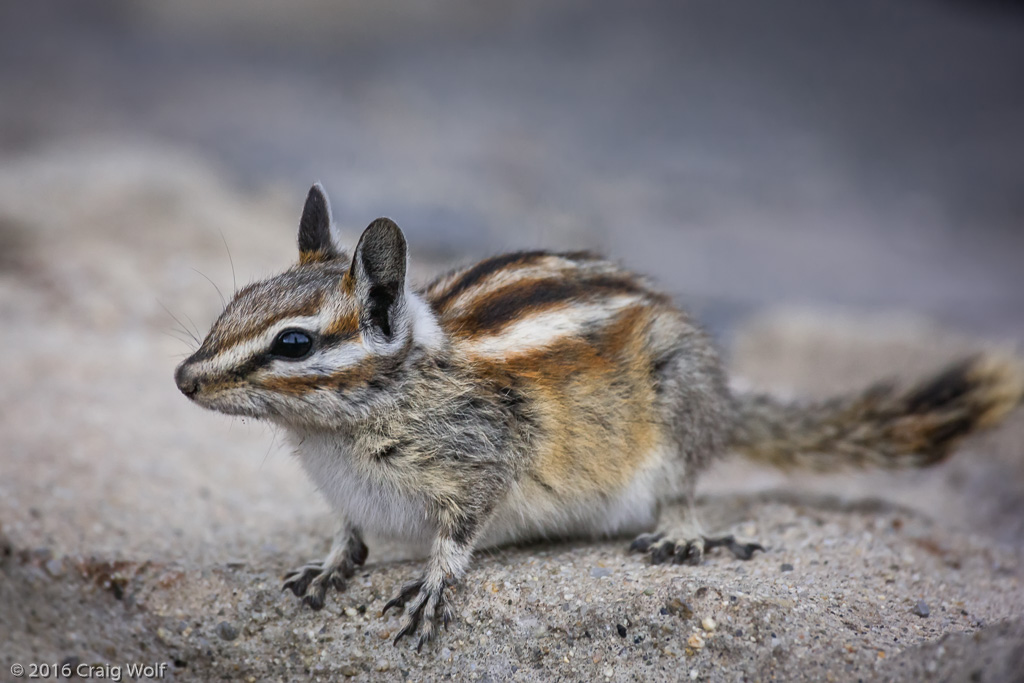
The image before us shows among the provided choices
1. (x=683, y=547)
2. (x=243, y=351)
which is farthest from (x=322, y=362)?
(x=683, y=547)

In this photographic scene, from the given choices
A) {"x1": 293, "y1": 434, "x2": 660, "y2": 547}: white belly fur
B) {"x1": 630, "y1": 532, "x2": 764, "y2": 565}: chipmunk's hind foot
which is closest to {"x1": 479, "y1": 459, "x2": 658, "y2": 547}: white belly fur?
{"x1": 293, "y1": 434, "x2": 660, "y2": 547}: white belly fur

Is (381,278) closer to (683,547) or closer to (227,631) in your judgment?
(227,631)

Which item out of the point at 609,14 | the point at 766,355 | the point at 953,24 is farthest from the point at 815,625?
the point at 953,24

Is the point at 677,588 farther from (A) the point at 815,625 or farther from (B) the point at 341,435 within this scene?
(B) the point at 341,435

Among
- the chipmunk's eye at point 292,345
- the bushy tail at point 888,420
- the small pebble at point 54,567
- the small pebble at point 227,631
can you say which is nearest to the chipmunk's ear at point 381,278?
the chipmunk's eye at point 292,345

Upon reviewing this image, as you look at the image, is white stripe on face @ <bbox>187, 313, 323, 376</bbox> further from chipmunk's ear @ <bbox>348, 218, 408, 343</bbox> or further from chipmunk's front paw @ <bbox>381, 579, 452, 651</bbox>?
chipmunk's front paw @ <bbox>381, 579, 452, 651</bbox>

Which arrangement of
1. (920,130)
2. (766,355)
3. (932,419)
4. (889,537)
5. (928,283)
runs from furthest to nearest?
(920,130)
(928,283)
(766,355)
(932,419)
(889,537)

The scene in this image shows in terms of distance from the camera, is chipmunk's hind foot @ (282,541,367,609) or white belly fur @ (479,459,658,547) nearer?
chipmunk's hind foot @ (282,541,367,609)
